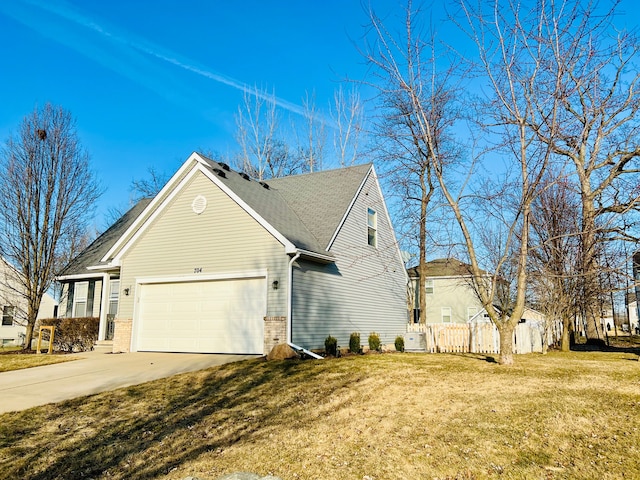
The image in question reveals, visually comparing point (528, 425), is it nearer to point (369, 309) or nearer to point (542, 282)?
point (369, 309)

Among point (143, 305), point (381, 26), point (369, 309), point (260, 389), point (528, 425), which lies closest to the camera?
point (528, 425)

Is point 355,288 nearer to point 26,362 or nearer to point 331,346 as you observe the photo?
point 331,346

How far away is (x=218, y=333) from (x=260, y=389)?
17.2ft

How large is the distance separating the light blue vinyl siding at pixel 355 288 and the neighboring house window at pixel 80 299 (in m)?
10.2

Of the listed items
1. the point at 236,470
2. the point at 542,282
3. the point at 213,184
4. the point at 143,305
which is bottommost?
the point at 236,470

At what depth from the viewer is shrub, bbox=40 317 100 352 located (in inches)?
651

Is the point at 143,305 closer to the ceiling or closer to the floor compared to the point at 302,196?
closer to the floor

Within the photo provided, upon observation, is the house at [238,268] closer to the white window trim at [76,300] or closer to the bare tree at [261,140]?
the white window trim at [76,300]

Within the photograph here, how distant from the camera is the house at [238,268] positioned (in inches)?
498

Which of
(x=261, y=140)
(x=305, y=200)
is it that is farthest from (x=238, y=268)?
(x=261, y=140)

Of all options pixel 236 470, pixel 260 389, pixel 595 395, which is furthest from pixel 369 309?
pixel 236 470

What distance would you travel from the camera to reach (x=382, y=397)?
716 centimetres

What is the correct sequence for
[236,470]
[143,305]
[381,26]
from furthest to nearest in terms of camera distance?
[143,305]
[381,26]
[236,470]

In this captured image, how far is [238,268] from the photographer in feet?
42.8
